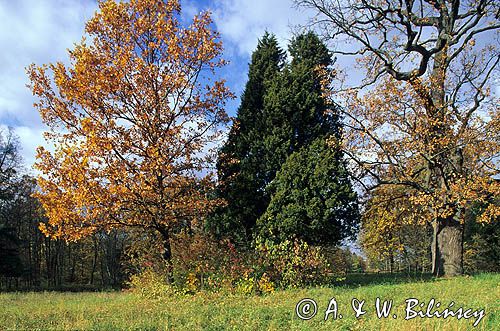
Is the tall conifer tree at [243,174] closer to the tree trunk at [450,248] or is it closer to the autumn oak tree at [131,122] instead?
the autumn oak tree at [131,122]

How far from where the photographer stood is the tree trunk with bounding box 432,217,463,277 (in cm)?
1303

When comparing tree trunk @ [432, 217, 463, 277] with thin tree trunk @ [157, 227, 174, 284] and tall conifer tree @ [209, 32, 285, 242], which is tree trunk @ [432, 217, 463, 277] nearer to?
tall conifer tree @ [209, 32, 285, 242]

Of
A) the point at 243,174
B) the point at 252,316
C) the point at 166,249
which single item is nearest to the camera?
the point at 252,316

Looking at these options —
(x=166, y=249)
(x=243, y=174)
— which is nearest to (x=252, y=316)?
(x=166, y=249)

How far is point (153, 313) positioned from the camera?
274 inches

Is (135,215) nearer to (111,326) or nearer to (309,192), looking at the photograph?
(111,326)

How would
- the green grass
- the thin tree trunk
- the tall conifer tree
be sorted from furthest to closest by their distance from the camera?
the tall conifer tree, the thin tree trunk, the green grass

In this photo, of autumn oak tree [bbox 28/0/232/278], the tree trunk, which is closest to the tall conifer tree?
autumn oak tree [bbox 28/0/232/278]

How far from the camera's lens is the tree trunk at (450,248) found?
13031mm

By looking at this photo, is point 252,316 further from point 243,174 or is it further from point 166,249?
point 243,174

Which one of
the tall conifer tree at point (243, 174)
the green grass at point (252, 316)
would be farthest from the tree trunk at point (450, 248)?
the tall conifer tree at point (243, 174)

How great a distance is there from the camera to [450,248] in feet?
43.8

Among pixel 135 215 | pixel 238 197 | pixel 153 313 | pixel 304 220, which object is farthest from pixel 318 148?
pixel 153 313

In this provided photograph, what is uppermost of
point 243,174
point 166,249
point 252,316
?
point 243,174
